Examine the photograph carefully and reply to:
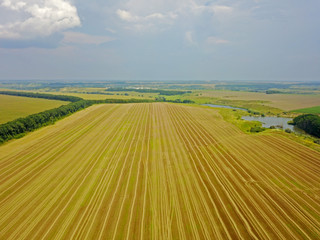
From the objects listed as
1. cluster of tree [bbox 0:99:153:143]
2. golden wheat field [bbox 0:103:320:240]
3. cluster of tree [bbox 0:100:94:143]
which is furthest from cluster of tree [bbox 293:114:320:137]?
cluster of tree [bbox 0:100:94:143]

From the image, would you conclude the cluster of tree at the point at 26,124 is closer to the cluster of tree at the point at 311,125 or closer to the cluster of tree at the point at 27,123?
the cluster of tree at the point at 27,123

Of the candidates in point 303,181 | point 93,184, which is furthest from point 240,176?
point 93,184

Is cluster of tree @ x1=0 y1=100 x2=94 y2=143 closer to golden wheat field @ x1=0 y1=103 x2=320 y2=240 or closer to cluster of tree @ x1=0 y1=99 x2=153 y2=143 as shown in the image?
cluster of tree @ x1=0 y1=99 x2=153 y2=143

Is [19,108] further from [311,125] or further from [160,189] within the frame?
[311,125]

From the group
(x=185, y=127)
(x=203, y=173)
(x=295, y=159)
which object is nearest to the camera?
(x=203, y=173)

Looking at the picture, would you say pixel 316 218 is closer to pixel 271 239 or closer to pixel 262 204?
pixel 262 204

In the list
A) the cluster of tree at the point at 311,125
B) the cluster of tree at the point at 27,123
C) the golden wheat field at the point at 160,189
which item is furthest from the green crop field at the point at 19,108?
the cluster of tree at the point at 311,125

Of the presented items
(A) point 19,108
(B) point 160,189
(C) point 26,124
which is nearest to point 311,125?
(B) point 160,189

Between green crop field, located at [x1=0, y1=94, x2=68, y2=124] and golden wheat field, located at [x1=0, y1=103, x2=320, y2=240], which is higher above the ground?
green crop field, located at [x1=0, y1=94, x2=68, y2=124]
